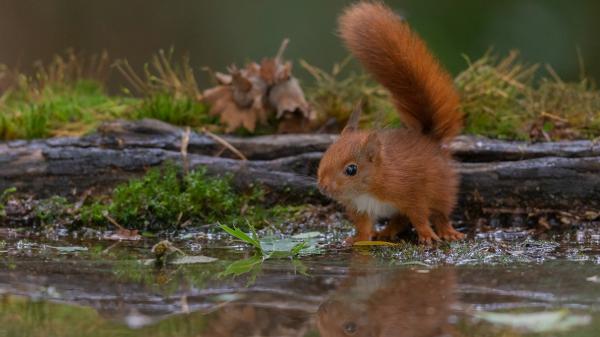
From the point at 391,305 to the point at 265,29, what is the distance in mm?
7901

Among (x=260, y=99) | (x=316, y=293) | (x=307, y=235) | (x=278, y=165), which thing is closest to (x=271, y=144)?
(x=278, y=165)

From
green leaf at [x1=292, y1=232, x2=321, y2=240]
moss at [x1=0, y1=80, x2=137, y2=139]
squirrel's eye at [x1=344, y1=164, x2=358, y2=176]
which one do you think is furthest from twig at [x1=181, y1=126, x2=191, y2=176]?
squirrel's eye at [x1=344, y1=164, x2=358, y2=176]

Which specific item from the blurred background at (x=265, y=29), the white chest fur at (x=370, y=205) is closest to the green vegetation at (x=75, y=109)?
the white chest fur at (x=370, y=205)

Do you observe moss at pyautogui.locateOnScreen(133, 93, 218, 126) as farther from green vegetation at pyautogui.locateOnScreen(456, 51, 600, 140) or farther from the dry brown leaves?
green vegetation at pyautogui.locateOnScreen(456, 51, 600, 140)

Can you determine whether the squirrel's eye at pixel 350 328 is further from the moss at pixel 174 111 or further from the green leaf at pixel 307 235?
the moss at pixel 174 111

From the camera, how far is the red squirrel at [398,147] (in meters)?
4.01

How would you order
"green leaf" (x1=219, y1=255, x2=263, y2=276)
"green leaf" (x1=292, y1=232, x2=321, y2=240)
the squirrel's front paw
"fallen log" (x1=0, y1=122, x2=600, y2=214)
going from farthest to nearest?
"fallen log" (x1=0, y1=122, x2=600, y2=214), "green leaf" (x1=292, y1=232, x2=321, y2=240), the squirrel's front paw, "green leaf" (x1=219, y1=255, x2=263, y2=276)

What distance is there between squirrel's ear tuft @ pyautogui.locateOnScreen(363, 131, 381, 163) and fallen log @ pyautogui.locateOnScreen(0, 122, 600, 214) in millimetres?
656

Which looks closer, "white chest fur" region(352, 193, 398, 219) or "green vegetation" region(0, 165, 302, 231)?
"white chest fur" region(352, 193, 398, 219)

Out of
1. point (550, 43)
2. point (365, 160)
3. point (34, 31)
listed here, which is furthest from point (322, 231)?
point (34, 31)

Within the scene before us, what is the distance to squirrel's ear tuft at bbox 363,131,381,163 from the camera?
399 centimetres

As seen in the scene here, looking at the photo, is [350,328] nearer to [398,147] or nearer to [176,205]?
[398,147]

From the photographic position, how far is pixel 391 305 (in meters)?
2.62

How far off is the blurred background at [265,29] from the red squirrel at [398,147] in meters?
4.44
